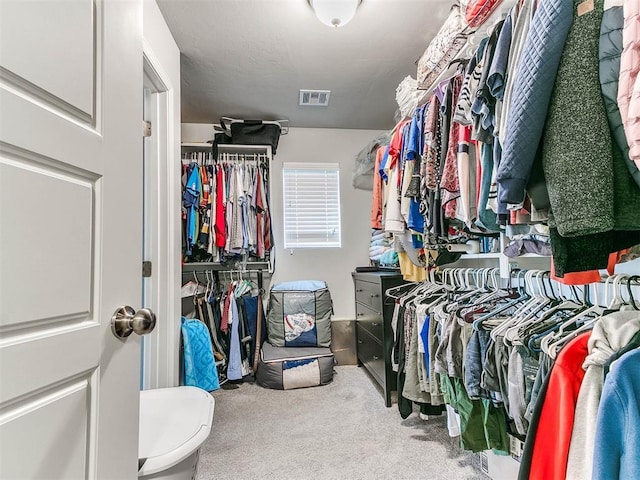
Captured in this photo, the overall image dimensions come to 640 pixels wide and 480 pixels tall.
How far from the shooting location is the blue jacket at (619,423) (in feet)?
2.25

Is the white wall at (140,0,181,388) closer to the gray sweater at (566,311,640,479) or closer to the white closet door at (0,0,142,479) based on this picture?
the white closet door at (0,0,142,479)

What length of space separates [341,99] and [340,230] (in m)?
1.26

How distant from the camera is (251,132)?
10.3ft

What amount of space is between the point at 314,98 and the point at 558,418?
105 inches

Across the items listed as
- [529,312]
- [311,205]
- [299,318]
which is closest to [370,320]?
[299,318]

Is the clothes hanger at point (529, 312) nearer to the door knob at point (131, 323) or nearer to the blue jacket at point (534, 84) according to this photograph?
the blue jacket at point (534, 84)

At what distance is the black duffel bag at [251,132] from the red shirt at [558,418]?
2799 mm

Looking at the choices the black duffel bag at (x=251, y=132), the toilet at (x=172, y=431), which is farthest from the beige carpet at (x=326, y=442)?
the black duffel bag at (x=251, y=132)

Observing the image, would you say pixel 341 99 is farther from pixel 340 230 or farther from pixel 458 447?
pixel 458 447

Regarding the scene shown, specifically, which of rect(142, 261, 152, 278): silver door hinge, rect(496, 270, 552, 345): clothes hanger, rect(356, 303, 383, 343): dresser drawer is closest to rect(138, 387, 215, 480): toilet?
rect(142, 261, 152, 278): silver door hinge

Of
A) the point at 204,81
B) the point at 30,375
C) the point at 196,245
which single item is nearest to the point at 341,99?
the point at 204,81

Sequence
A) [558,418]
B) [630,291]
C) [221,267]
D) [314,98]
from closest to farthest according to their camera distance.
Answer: [558,418] → [630,291] → [314,98] → [221,267]

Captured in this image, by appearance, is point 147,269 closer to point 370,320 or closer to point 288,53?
point 288,53

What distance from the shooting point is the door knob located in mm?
719
